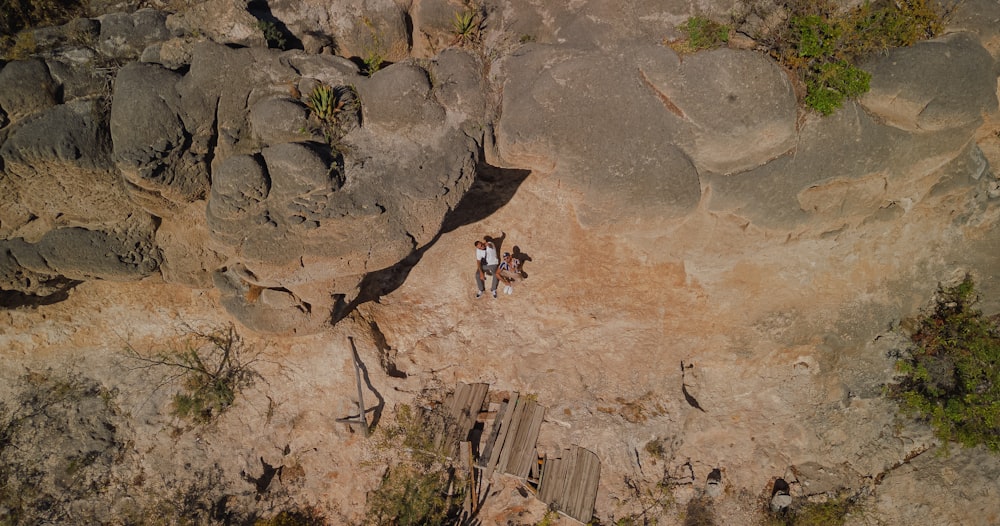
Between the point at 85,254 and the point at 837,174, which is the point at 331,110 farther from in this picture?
the point at 837,174

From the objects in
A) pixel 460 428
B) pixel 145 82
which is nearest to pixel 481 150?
pixel 145 82

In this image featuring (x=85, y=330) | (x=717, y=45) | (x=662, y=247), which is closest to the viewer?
(x=717, y=45)

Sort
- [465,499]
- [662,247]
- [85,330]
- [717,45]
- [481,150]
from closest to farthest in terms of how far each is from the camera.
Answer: [717,45], [481,150], [662,247], [85,330], [465,499]

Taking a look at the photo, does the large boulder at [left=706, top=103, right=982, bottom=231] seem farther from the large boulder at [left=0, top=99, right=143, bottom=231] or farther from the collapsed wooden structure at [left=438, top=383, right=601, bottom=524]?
the large boulder at [left=0, top=99, right=143, bottom=231]

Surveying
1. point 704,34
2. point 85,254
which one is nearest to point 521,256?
point 704,34

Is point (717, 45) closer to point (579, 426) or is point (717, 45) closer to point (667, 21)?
point (667, 21)

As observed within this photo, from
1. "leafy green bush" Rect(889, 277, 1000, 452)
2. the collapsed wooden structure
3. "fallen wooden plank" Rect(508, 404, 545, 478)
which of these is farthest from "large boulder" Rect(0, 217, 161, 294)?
"leafy green bush" Rect(889, 277, 1000, 452)
